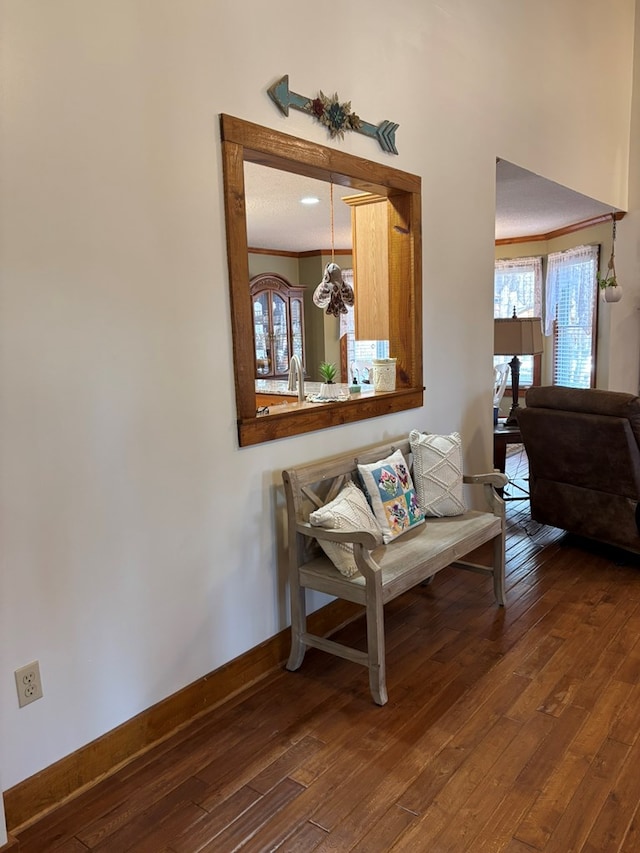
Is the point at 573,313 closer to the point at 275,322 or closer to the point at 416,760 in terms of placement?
the point at 275,322

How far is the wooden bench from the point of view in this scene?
87.0 inches

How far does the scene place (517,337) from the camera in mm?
4395

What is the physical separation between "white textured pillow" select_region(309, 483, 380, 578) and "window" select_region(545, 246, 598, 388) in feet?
16.5

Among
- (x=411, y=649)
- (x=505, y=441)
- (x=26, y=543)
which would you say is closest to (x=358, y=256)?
(x=505, y=441)

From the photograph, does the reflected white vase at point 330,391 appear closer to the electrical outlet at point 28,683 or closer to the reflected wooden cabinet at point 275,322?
the electrical outlet at point 28,683

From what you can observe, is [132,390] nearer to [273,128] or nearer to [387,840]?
[273,128]

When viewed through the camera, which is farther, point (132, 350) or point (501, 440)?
point (501, 440)

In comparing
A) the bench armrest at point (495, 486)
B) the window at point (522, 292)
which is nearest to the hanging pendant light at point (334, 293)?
the bench armrest at point (495, 486)

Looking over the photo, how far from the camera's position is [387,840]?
165cm

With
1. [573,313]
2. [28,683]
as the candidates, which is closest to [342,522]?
[28,683]

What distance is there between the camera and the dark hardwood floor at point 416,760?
1.68 meters

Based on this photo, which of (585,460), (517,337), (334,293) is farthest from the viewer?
(517,337)

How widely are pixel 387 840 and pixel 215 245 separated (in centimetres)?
196

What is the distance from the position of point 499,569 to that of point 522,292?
5.75 m
